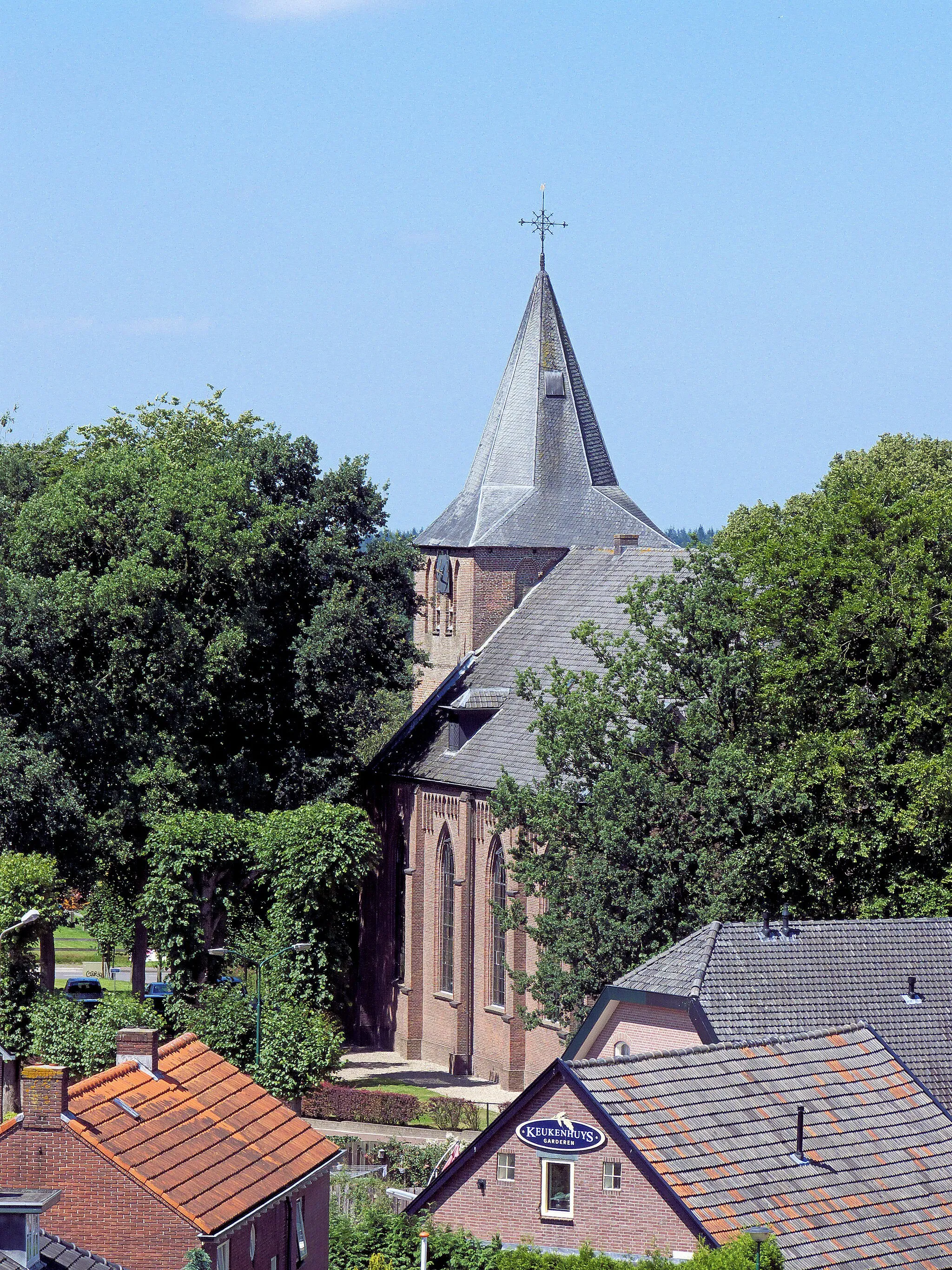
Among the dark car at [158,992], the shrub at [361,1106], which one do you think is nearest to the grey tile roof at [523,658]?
the dark car at [158,992]

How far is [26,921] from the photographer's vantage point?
151 feet

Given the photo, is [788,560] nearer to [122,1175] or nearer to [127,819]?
[127,819]

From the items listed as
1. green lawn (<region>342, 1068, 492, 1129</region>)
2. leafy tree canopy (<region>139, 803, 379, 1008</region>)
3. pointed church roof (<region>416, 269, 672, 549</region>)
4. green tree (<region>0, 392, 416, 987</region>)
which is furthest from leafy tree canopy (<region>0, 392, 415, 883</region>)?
green lawn (<region>342, 1068, 492, 1129</region>)

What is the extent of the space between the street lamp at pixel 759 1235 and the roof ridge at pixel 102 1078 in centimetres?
1002

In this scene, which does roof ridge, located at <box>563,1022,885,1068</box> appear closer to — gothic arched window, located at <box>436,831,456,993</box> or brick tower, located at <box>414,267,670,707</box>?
gothic arched window, located at <box>436,831,456,993</box>

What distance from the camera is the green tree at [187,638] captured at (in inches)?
2362

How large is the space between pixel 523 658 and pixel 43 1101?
3697 cm

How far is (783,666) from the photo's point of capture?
5078 centimetres

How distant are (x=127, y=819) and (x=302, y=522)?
33.2 ft

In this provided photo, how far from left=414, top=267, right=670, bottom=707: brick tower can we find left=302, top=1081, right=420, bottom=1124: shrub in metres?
17.7

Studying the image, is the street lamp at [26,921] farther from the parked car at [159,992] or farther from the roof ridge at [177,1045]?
the roof ridge at [177,1045]

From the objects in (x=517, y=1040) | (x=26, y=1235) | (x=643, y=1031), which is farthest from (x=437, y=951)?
(x=26, y=1235)

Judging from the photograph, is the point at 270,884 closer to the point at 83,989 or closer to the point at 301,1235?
the point at 83,989

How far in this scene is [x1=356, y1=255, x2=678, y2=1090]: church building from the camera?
6375 cm
